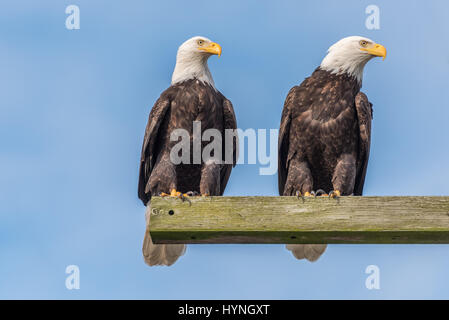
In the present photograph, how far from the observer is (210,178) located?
653 centimetres

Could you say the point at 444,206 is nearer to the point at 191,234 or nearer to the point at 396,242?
the point at 396,242

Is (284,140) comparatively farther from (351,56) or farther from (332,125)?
(351,56)

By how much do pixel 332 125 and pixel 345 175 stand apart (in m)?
0.47

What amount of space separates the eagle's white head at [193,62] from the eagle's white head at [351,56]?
110 cm

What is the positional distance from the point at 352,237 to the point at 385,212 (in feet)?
0.70

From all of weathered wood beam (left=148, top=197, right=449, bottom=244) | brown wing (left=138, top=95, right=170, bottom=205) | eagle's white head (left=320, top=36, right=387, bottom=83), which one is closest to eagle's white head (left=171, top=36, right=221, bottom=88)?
brown wing (left=138, top=95, right=170, bottom=205)

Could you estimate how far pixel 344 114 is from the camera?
676cm

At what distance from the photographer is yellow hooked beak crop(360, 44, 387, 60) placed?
667 cm

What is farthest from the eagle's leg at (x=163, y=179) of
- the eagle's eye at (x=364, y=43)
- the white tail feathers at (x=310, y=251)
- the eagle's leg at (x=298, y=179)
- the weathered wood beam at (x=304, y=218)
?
the weathered wood beam at (x=304, y=218)

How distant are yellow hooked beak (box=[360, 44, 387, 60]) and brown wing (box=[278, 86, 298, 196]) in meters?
0.75

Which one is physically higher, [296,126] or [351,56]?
[351,56]

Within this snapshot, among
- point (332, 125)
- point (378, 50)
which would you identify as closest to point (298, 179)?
point (332, 125)
